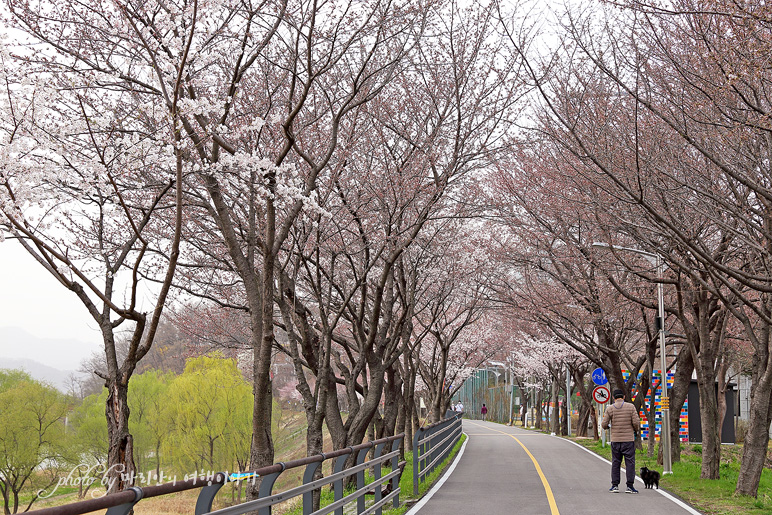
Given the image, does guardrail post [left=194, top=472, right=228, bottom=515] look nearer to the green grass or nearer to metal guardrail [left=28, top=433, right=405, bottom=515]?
metal guardrail [left=28, top=433, right=405, bottom=515]

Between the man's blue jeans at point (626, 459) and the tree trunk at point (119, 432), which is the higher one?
the tree trunk at point (119, 432)

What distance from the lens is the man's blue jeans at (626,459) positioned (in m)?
13.4

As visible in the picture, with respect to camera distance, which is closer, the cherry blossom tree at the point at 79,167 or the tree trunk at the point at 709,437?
the cherry blossom tree at the point at 79,167

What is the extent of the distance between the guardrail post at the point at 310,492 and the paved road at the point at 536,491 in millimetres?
3932

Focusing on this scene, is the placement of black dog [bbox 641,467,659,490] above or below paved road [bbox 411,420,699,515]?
above

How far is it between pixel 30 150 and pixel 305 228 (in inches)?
252

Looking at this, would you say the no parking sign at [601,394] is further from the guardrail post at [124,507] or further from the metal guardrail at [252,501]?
the guardrail post at [124,507]

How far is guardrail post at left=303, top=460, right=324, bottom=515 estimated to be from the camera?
650 cm

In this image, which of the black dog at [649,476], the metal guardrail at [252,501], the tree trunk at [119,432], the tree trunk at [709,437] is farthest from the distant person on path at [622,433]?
the tree trunk at [119,432]

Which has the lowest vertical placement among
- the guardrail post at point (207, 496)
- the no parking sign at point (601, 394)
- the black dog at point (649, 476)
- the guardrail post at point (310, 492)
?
the black dog at point (649, 476)

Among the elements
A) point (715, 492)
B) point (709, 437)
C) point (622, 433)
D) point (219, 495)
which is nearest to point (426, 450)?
point (622, 433)

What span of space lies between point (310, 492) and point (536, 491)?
8.21m

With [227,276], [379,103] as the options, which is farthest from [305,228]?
[227,276]

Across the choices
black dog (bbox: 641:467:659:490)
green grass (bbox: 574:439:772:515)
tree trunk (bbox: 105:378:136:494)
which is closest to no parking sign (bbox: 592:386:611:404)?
green grass (bbox: 574:439:772:515)
